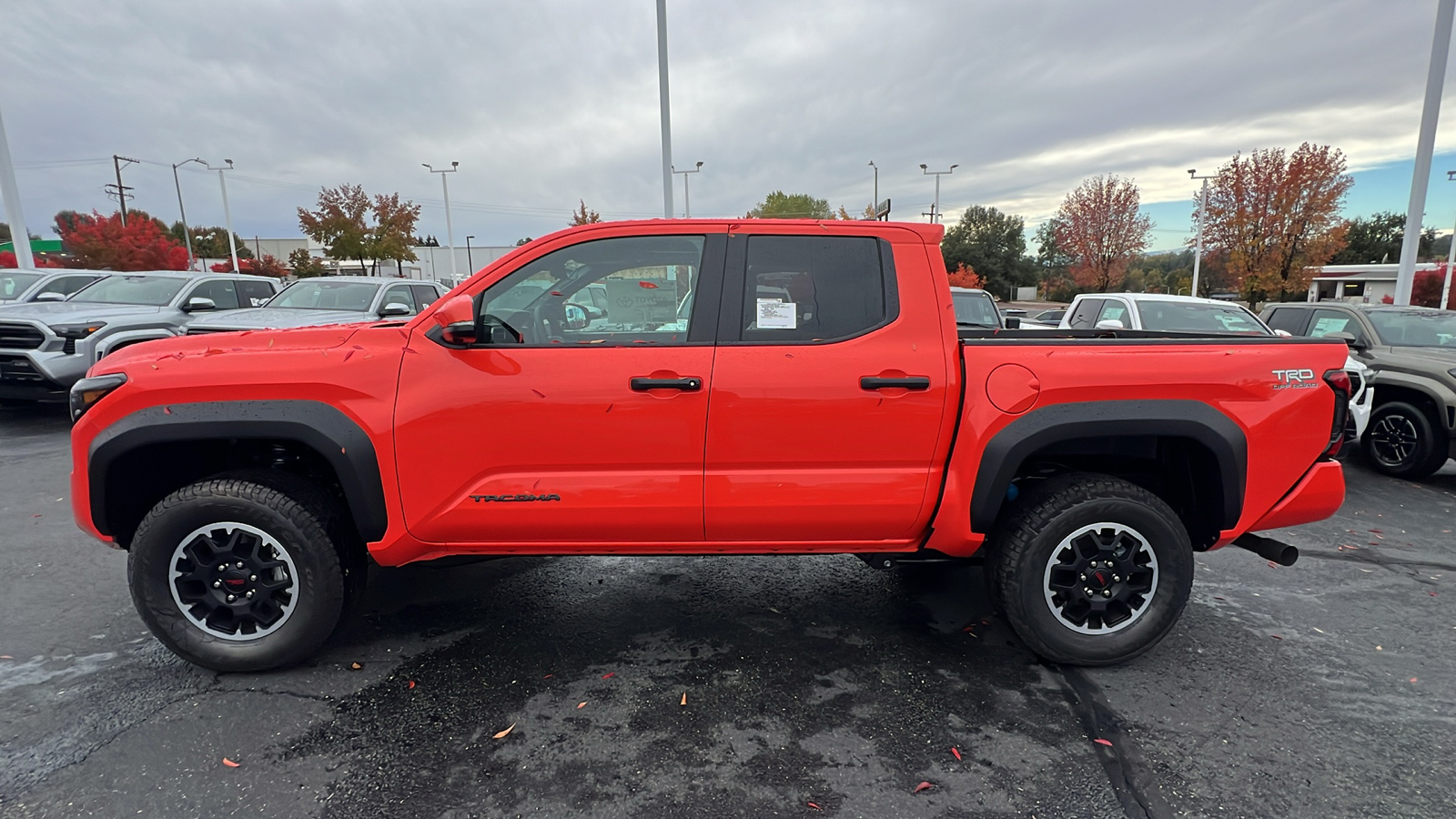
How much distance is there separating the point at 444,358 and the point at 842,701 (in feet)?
7.01

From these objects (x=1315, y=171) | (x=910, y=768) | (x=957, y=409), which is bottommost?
(x=910, y=768)

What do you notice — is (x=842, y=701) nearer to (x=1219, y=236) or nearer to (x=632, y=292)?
(x=632, y=292)

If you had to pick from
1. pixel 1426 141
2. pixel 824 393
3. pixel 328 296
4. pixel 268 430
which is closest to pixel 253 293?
pixel 328 296

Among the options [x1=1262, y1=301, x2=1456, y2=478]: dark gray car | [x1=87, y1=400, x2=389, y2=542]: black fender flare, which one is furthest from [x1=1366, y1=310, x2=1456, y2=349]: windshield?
[x1=87, y1=400, x2=389, y2=542]: black fender flare

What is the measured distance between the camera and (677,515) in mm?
2959

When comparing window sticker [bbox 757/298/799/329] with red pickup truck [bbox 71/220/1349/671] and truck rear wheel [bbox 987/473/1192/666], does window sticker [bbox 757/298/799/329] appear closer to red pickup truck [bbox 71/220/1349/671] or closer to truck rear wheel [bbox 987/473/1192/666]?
red pickup truck [bbox 71/220/1349/671]

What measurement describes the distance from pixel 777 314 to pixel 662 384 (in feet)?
1.89

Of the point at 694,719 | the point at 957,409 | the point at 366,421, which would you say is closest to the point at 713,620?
the point at 694,719

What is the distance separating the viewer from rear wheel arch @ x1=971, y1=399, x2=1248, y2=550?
2885 millimetres

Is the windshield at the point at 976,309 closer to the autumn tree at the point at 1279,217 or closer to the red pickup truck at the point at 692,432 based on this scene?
the red pickup truck at the point at 692,432

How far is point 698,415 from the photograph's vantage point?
113 inches

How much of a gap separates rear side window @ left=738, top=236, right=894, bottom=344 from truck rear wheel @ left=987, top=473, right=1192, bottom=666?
1108 mm

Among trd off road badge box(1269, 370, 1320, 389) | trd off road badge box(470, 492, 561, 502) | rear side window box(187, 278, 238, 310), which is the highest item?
rear side window box(187, 278, 238, 310)

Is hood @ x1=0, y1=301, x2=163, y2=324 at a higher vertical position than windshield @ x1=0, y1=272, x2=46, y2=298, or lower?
lower
